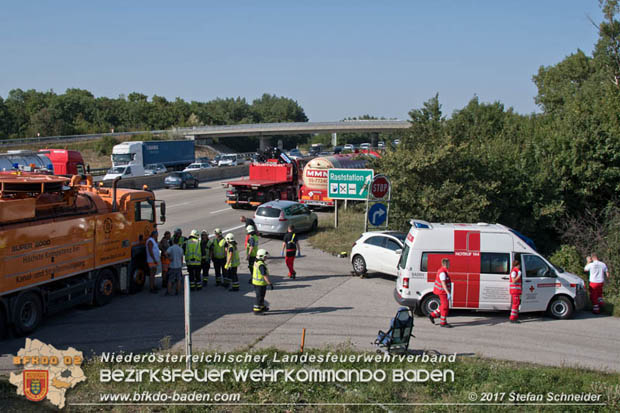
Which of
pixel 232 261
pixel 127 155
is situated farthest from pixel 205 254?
pixel 127 155

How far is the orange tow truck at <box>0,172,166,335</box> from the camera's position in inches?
416

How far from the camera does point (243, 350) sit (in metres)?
10.2

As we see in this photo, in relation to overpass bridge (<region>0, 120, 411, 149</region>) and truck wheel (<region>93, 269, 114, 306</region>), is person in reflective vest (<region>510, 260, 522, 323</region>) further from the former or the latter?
overpass bridge (<region>0, 120, 411, 149</region>)

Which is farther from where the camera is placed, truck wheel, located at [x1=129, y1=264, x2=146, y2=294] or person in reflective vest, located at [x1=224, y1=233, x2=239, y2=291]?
person in reflective vest, located at [x1=224, y1=233, x2=239, y2=291]

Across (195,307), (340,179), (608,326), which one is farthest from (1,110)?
(608,326)

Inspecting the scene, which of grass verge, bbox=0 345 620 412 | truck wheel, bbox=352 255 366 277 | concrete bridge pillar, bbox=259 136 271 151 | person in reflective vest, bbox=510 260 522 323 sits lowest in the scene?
grass verge, bbox=0 345 620 412

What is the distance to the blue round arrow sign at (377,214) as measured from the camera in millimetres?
17562

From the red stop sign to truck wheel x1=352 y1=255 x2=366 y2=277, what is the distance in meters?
2.33

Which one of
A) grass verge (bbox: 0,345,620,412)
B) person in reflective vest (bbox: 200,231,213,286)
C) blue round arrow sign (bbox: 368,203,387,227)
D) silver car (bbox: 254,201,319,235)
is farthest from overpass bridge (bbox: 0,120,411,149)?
grass verge (bbox: 0,345,620,412)

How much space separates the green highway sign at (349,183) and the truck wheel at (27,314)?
1362cm

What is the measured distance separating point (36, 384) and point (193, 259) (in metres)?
6.42

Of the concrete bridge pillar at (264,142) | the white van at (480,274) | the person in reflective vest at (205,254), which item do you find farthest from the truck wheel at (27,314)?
the concrete bridge pillar at (264,142)

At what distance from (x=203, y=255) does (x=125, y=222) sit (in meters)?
2.34

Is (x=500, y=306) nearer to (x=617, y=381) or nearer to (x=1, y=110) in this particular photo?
(x=617, y=381)
